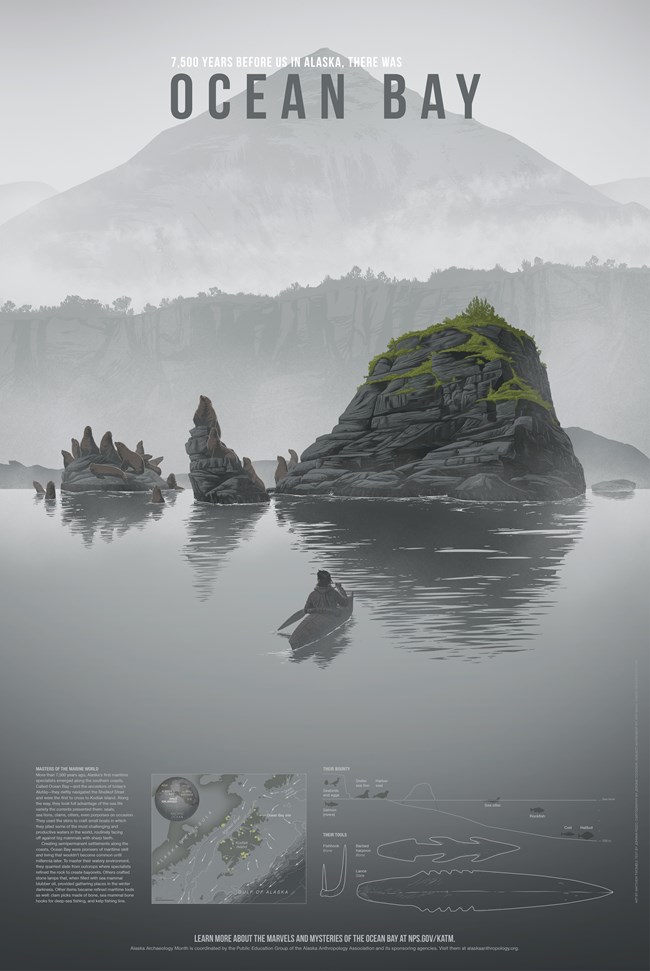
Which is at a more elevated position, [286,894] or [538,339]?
[538,339]

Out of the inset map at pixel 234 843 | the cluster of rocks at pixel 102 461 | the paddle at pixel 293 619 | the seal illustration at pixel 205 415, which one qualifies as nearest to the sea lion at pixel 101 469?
the cluster of rocks at pixel 102 461

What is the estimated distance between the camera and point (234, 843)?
5.79 m

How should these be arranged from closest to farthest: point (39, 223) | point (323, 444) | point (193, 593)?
point (193, 593) → point (39, 223) → point (323, 444)

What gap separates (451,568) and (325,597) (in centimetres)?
369

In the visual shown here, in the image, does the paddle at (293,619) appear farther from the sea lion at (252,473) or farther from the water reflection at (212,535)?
the sea lion at (252,473)

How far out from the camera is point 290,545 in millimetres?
12445

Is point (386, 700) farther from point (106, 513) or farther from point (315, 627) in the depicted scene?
point (106, 513)

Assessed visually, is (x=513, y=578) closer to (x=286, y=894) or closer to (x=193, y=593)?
(x=193, y=593)

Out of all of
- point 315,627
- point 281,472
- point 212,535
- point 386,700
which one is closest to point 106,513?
point 212,535

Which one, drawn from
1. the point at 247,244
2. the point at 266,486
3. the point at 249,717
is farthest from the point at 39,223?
the point at 266,486

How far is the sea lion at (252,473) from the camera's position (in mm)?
26013

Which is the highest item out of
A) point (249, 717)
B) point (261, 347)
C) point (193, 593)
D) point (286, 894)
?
point (261, 347)

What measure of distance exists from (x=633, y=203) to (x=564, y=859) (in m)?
5.81

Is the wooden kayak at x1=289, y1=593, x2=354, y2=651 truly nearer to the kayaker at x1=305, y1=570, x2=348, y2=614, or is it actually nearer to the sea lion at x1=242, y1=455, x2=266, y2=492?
the kayaker at x1=305, y1=570, x2=348, y2=614
